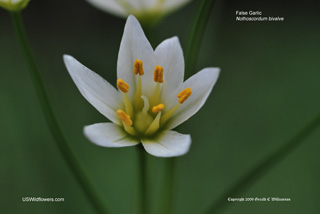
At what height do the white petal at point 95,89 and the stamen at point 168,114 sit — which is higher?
the white petal at point 95,89

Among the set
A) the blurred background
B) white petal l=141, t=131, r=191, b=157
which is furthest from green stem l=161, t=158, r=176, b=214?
the blurred background

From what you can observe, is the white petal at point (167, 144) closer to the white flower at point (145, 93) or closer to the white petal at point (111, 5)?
the white flower at point (145, 93)

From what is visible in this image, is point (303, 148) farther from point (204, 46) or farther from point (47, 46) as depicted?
point (47, 46)

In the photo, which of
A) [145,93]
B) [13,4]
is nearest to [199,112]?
[145,93]

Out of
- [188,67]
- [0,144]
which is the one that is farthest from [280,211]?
[0,144]

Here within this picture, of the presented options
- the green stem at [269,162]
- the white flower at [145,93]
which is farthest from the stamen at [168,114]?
the green stem at [269,162]

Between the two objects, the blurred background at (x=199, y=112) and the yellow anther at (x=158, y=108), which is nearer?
the yellow anther at (x=158, y=108)
